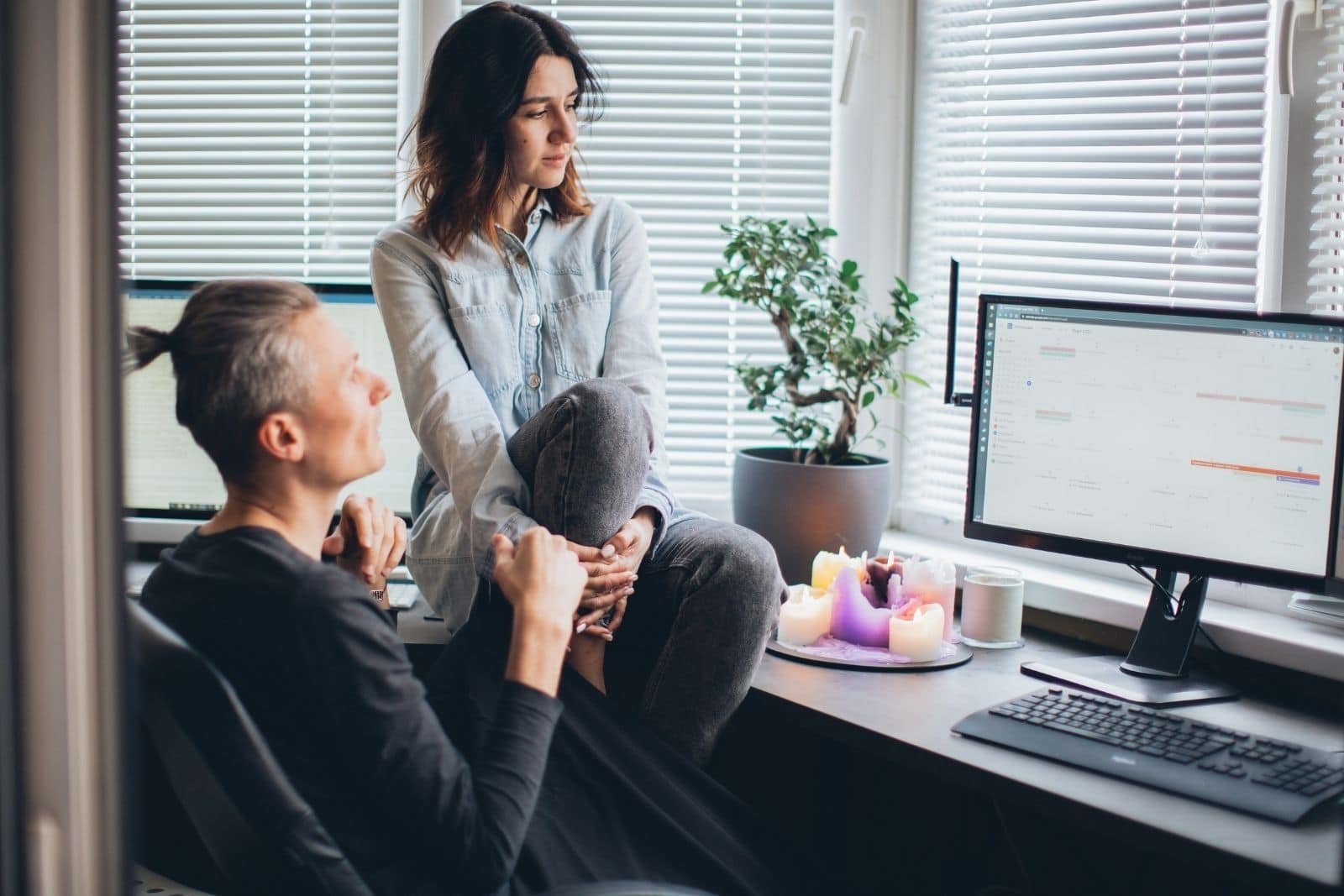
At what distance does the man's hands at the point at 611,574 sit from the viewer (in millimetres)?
1746

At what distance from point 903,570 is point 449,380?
790 millimetres

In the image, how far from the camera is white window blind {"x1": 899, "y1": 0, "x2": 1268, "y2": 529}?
6.72 feet

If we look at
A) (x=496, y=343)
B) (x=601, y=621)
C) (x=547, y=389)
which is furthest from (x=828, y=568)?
(x=496, y=343)

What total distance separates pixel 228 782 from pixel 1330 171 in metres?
1.76

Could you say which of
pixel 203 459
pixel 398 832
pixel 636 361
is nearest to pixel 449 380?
pixel 636 361

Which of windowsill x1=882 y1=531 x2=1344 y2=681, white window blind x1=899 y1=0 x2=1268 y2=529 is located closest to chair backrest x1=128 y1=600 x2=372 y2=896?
windowsill x1=882 y1=531 x2=1344 y2=681

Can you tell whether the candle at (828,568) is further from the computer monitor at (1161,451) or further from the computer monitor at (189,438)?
the computer monitor at (189,438)

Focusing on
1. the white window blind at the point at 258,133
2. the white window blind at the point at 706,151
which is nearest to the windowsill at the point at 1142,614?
the white window blind at the point at 706,151

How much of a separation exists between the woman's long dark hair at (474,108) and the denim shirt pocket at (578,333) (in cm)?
16

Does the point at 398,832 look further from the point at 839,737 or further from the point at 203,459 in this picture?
the point at 203,459

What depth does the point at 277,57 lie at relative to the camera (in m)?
2.53

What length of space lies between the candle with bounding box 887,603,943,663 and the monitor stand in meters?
0.13

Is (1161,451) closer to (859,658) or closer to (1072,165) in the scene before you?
(859,658)

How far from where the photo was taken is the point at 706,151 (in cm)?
256
